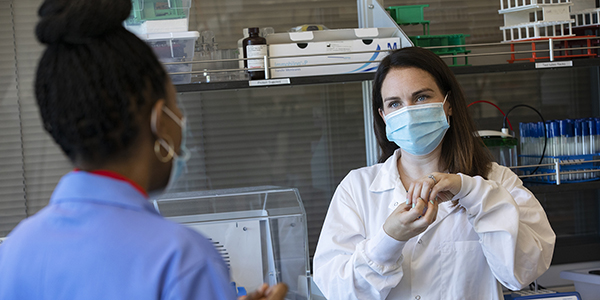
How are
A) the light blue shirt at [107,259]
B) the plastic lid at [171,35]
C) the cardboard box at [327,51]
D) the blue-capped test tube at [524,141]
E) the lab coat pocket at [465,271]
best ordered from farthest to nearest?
the blue-capped test tube at [524,141] < the cardboard box at [327,51] < the plastic lid at [171,35] < the lab coat pocket at [465,271] < the light blue shirt at [107,259]

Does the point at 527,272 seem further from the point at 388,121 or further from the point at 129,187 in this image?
the point at 129,187

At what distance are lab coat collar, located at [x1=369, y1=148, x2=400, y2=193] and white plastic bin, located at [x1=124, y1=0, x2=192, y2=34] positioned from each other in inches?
30.6

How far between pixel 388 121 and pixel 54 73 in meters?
0.99

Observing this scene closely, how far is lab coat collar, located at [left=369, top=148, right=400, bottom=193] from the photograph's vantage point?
136 centimetres

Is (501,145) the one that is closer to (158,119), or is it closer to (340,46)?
(340,46)

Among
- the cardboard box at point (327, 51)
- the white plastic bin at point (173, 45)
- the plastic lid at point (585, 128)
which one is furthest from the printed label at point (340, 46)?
the plastic lid at point (585, 128)

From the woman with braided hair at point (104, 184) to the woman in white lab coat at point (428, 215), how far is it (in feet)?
2.34

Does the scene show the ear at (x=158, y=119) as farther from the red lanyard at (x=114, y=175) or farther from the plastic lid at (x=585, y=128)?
the plastic lid at (x=585, y=128)

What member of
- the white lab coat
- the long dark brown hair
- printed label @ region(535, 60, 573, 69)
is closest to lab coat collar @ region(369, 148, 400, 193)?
the white lab coat

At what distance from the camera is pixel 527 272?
1219mm

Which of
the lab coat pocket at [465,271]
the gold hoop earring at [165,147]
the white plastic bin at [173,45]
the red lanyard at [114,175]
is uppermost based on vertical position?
the white plastic bin at [173,45]

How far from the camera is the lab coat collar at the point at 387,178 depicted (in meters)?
1.36

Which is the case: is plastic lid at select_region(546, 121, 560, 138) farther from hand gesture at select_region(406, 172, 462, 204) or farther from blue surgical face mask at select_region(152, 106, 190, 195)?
blue surgical face mask at select_region(152, 106, 190, 195)

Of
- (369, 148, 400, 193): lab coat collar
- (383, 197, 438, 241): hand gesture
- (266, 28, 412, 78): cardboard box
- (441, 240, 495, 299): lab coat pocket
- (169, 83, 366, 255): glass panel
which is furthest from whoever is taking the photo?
(169, 83, 366, 255): glass panel
